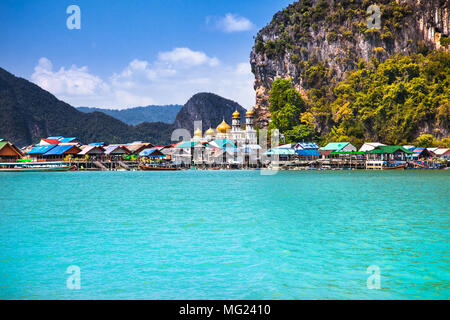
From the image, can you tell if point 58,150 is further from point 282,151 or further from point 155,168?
point 282,151

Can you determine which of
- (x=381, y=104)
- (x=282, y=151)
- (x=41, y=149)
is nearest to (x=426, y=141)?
(x=381, y=104)

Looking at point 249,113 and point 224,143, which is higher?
point 249,113

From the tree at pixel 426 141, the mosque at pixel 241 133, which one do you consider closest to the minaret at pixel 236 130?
the mosque at pixel 241 133

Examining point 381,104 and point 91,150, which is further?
point 91,150

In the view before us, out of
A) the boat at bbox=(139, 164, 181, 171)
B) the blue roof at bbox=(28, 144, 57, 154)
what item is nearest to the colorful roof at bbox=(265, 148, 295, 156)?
the boat at bbox=(139, 164, 181, 171)

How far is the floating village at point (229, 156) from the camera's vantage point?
7838 centimetres

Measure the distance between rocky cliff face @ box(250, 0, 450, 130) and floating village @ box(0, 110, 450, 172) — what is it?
15547mm

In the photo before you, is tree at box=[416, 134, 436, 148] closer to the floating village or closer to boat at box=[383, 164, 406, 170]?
the floating village

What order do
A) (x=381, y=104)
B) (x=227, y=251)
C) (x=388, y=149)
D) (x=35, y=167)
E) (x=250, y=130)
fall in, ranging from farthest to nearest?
1. (x=250, y=130)
2. (x=35, y=167)
3. (x=381, y=104)
4. (x=388, y=149)
5. (x=227, y=251)

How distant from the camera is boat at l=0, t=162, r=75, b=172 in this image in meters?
88.6

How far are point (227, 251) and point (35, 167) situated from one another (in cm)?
8672

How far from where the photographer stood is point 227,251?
48.5 ft

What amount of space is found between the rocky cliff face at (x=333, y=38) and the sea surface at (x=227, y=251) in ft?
238
